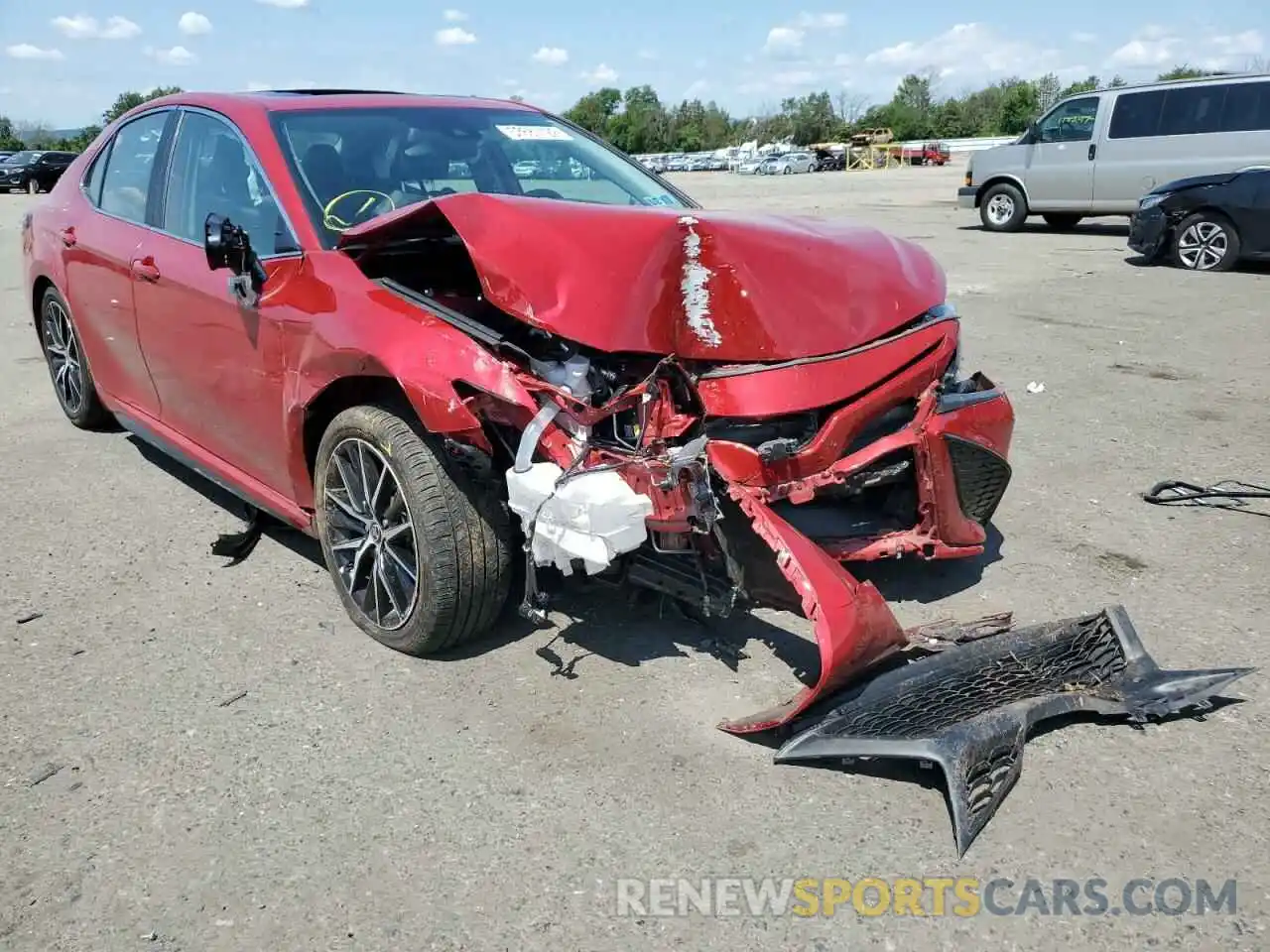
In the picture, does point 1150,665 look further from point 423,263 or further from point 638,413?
point 423,263

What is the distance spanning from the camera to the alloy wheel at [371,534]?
328 cm

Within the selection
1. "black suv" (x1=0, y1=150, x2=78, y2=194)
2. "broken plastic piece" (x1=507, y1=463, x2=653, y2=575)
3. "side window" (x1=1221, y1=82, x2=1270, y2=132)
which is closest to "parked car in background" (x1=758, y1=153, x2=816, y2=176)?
"black suv" (x1=0, y1=150, x2=78, y2=194)

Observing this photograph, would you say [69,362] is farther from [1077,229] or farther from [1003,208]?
[1077,229]

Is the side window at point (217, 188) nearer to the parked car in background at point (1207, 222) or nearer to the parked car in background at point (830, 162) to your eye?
the parked car in background at point (1207, 222)

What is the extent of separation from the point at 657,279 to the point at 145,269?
7.78 feet

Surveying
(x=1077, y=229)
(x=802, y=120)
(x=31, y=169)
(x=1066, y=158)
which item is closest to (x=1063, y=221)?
(x=1077, y=229)

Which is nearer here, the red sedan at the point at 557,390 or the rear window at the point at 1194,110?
Answer: the red sedan at the point at 557,390

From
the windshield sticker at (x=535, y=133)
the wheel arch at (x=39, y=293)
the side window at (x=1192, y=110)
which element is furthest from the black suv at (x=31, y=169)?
the windshield sticker at (x=535, y=133)

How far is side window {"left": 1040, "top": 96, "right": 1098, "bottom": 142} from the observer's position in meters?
14.8

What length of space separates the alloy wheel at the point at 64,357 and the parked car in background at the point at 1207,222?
438 inches

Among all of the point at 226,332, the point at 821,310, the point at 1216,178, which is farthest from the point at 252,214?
the point at 1216,178

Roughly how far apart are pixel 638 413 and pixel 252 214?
180cm

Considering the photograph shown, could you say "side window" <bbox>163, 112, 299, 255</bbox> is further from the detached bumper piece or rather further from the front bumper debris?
the front bumper debris

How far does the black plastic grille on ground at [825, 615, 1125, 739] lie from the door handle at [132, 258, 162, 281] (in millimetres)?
3191
